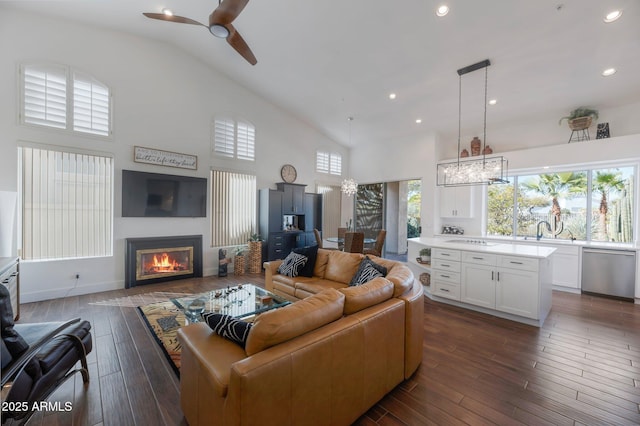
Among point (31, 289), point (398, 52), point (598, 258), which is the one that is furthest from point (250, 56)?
point (598, 258)

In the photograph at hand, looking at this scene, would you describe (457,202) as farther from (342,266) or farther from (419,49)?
(342,266)

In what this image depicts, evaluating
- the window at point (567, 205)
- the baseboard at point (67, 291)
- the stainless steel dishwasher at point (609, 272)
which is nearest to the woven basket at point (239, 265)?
the baseboard at point (67, 291)

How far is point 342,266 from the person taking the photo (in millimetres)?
3742

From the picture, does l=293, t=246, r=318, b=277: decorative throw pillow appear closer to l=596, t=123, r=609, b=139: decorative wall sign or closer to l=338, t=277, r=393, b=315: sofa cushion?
l=338, t=277, r=393, b=315: sofa cushion

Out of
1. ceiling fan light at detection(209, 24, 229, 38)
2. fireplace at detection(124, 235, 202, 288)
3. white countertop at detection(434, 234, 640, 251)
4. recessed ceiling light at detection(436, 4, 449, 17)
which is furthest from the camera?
fireplace at detection(124, 235, 202, 288)

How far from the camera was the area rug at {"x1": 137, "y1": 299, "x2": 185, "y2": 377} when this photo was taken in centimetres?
258

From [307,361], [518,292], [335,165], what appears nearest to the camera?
[307,361]

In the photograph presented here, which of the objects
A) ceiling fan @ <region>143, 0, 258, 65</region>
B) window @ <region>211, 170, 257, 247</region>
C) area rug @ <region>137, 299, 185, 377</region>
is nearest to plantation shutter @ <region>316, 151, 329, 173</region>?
window @ <region>211, 170, 257, 247</region>

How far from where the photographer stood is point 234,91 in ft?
20.1

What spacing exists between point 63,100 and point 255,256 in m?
4.35

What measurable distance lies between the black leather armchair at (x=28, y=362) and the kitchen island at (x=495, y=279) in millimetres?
4314

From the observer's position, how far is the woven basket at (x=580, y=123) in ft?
16.0

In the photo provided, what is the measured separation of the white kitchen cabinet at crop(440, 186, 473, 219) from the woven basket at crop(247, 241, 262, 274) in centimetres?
468

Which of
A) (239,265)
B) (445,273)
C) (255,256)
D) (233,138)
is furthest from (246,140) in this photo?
(445,273)
